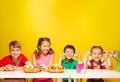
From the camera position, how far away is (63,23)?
4398 millimetres

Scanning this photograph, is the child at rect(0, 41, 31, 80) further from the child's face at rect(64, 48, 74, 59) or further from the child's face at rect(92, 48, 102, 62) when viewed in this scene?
the child's face at rect(92, 48, 102, 62)

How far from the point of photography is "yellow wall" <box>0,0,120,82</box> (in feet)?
14.3

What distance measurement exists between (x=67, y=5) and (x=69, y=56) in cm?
114

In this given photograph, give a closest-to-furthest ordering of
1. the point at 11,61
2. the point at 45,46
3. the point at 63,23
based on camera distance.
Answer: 1. the point at 11,61
2. the point at 45,46
3. the point at 63,23

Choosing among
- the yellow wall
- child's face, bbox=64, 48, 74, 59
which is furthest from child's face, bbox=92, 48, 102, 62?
the yellow wall

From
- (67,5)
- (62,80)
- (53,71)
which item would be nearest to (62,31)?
(67,5)

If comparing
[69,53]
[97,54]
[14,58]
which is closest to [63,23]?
[69,53]

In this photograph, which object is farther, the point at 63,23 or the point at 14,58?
the point at 63,23

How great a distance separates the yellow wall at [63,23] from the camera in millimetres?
4359

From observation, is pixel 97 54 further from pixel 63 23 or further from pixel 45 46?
pixel 63 23

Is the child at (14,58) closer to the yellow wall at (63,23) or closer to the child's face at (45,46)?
the child's face at (45,46)

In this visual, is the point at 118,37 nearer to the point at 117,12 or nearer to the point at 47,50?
the point at 117,12

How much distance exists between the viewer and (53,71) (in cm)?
279

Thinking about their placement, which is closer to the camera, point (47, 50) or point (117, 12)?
point (47, 50)
